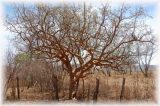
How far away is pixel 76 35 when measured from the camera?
8.27m

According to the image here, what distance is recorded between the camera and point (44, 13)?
8109 mm

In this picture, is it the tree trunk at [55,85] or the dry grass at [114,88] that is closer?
the dry grass at [114,88]

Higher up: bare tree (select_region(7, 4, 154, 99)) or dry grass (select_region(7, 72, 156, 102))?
bare tree (select_region(7, 4, 154, 99))

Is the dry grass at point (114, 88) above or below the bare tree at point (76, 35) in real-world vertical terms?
below

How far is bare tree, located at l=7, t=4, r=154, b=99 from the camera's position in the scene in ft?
26.6

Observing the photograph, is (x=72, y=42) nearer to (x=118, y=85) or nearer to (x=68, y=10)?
(x=68, y=10)

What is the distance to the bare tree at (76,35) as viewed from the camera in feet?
26.6

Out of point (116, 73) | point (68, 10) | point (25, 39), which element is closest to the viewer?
point (68, 10)

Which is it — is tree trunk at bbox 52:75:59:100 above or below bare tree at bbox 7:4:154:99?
below

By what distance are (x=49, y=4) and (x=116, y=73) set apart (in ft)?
9.46

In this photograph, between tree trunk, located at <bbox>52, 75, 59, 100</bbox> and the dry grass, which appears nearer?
the dry grass

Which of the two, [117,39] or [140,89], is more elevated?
[117,39]

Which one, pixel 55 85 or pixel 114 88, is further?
pixel 114 88

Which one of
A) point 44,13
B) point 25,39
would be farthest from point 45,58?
point 44,13
